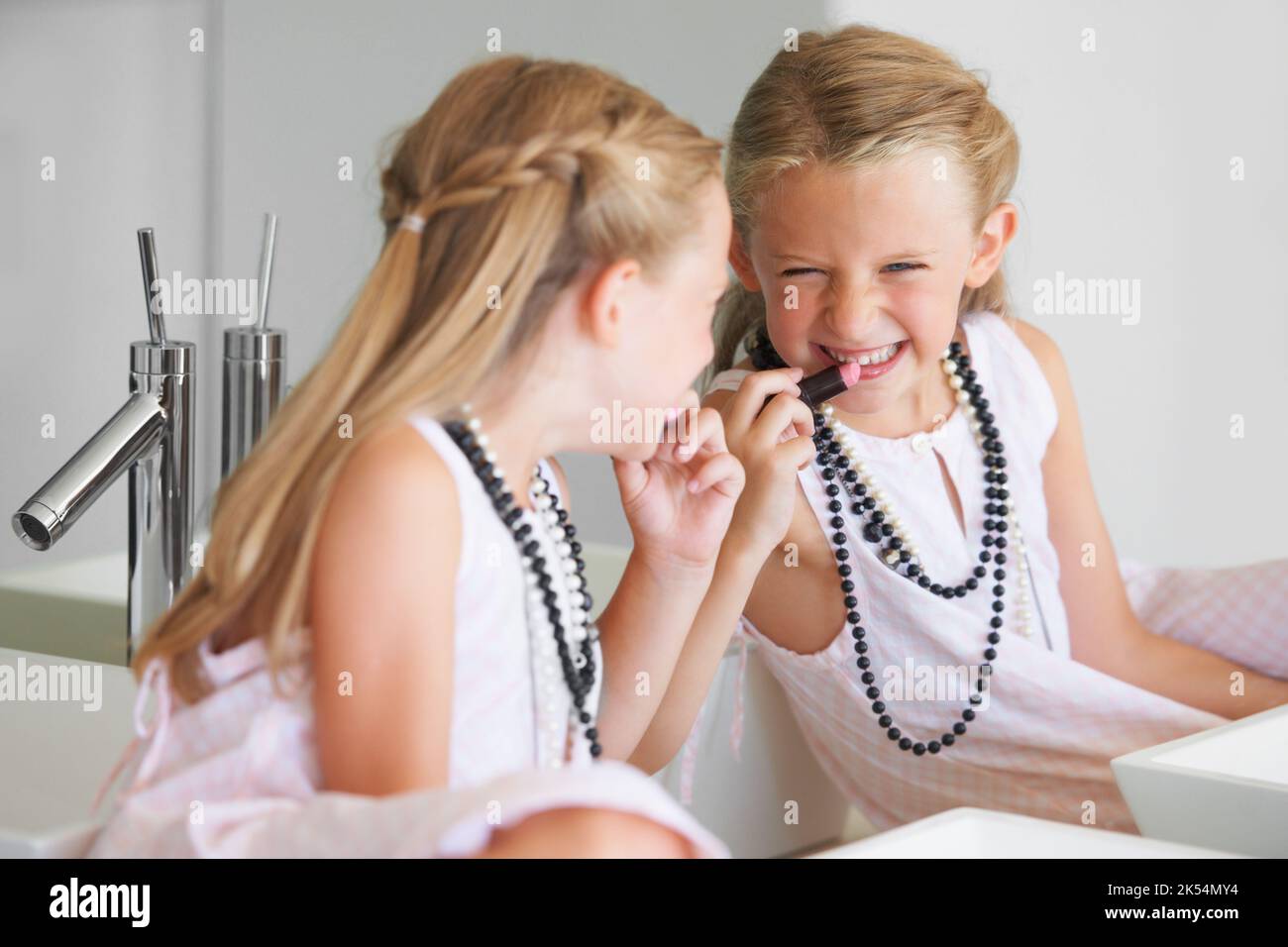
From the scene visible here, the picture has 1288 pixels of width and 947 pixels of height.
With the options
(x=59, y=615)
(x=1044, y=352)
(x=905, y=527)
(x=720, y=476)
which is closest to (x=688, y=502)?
(x=720, y=476)

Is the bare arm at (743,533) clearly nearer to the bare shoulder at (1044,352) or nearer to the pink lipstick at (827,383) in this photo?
the pink lipstick at (827,383)

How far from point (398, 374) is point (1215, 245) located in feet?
4.73

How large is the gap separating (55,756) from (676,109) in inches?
45.7

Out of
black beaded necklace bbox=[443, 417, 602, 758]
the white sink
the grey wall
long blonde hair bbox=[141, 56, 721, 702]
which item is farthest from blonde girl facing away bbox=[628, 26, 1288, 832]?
the grey wall

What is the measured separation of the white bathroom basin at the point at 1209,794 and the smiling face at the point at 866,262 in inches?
13.7

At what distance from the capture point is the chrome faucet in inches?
38.2

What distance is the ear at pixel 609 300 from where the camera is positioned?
744 mm

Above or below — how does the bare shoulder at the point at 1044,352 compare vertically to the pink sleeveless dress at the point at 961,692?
above

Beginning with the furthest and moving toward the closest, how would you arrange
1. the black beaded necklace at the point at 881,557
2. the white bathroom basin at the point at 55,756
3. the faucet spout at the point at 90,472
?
the black beaded necklace at the point at 881,557 < the faucet spout at the point at 90,472 < the white bathroom basin at the point at 55,756

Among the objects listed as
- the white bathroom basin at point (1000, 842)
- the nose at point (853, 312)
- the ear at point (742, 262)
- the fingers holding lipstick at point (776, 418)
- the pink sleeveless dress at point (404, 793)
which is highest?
the ear at point (742, 262)

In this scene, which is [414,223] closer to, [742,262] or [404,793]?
[404,793]

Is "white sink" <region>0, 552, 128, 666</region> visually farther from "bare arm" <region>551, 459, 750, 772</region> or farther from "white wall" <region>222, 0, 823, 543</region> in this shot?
"white wall" <region>222, 0, 823, 543</region>

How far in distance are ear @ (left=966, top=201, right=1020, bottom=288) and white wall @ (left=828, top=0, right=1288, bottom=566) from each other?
0.63 meters

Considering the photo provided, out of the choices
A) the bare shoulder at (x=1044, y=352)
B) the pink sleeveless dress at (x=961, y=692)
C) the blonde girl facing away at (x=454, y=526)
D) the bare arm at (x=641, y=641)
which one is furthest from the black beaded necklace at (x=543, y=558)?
the bare shoulder at (x=1044, y=352)
